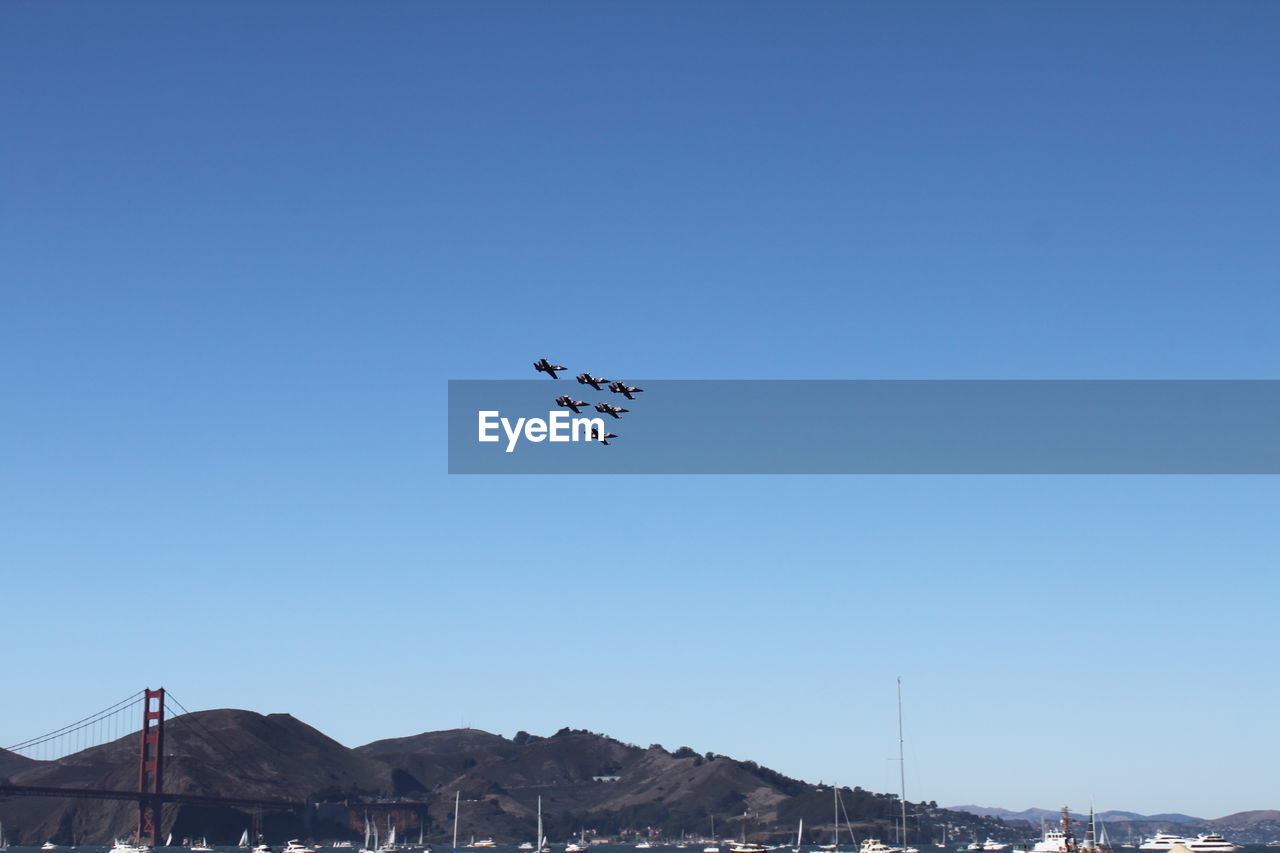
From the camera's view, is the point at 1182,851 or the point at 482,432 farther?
the point at 1182,851

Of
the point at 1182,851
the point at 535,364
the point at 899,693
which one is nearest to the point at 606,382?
the point at 535,364

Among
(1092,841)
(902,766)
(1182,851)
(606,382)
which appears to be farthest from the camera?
(902,766)

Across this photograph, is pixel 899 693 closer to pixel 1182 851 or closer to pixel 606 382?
pixel 1182 851

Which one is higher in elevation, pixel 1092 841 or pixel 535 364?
pixel 535 364

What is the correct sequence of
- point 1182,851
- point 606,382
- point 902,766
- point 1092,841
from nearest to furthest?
1. point 606,382
2. point 1182,851
3. point 1092,841
4. point 902,766

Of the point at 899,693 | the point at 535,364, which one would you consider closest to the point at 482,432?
the point at 535,364

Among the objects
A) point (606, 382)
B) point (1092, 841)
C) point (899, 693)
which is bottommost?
point (1092, 841)

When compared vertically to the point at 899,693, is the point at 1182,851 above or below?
below

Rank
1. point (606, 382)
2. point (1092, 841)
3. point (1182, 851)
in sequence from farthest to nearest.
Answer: point (1092, 841) → point (1182, 851) → point (606, 382)

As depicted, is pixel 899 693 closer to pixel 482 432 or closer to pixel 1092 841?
pixel 1092 841
